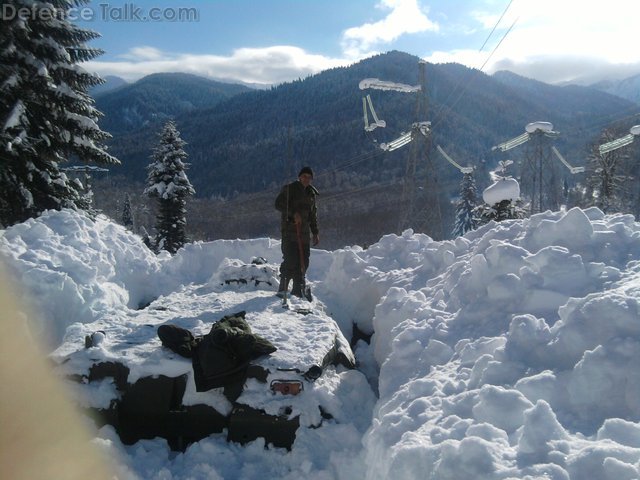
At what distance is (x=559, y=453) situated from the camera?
2273 millimetres

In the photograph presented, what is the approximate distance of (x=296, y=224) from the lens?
6.86 m

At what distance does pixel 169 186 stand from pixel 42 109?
15.6 metres

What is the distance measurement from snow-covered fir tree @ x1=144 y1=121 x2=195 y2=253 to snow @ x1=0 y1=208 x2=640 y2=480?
2088 centimetres

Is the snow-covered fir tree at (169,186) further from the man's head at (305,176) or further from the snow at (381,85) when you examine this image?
the man's head at (305,176)

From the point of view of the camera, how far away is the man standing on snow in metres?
6.78

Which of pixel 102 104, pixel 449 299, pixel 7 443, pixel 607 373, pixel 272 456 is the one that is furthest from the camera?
pixel 102 104

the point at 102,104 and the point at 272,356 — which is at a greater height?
the point at 102,104

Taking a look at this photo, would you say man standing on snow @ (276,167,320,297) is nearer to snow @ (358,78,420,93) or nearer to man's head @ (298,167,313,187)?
man's head @ (298,167,313,187)

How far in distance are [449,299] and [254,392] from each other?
2340 millimetres

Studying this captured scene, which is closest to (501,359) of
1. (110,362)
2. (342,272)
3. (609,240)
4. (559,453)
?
(559,453)

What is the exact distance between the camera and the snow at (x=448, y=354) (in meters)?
2.48

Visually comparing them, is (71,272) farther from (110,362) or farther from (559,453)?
(559,453)

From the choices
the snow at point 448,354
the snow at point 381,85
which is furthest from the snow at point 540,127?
the snow at point 448,354

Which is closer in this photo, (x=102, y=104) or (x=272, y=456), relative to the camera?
(x=272, y=456)
